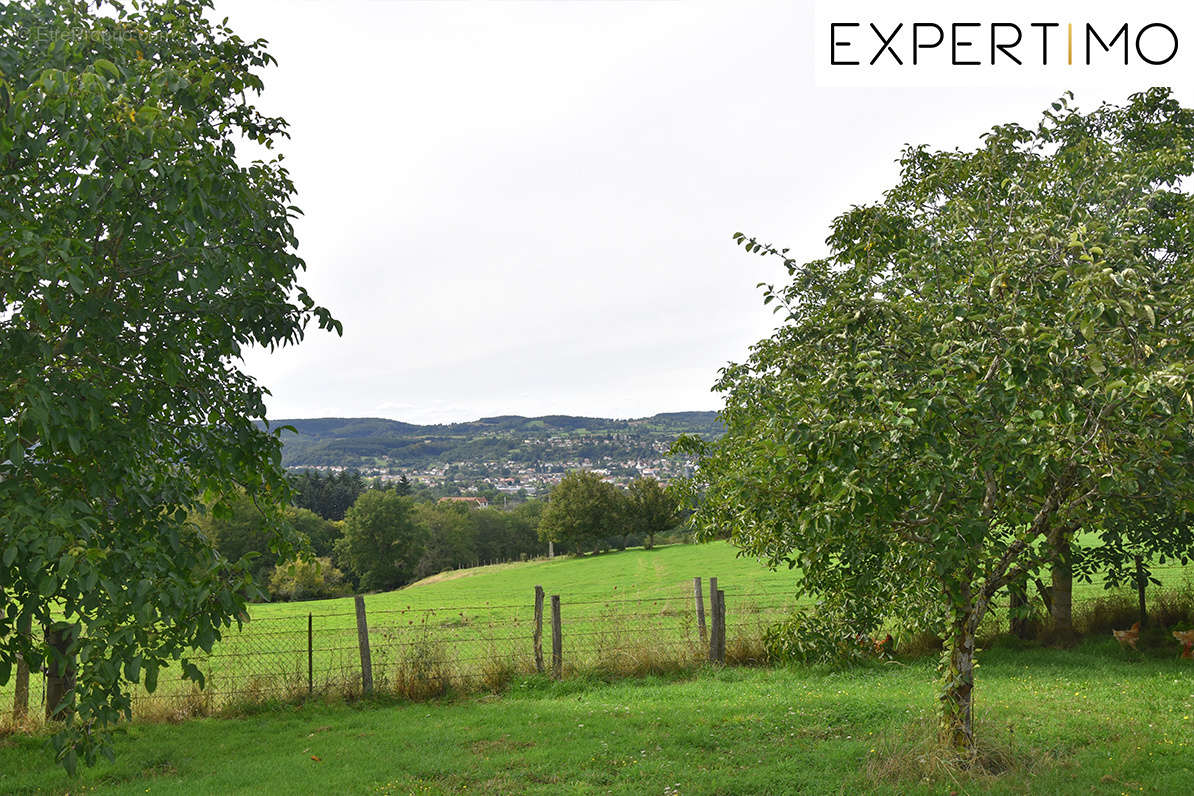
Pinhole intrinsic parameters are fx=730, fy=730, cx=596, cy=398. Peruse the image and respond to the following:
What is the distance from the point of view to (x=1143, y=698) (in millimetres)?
9992

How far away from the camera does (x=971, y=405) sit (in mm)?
5805

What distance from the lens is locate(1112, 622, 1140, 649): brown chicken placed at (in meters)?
12.8

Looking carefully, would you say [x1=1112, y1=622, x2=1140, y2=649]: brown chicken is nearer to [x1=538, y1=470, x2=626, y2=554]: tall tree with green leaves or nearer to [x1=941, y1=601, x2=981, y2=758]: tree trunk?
[x1=941, y1=601, x2=981, y2=758]: tree trunk

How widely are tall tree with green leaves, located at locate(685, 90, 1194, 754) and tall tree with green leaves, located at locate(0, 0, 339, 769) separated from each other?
167 inches

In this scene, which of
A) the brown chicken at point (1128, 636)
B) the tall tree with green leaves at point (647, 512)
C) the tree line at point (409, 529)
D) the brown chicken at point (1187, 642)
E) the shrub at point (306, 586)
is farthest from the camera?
the tall tree with green leaves at point (647, 512)

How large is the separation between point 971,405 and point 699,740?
564 centimetres

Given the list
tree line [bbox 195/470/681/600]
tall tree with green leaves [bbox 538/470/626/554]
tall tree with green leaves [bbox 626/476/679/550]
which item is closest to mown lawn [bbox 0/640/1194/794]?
tree line [bbox 195/470/681/600]

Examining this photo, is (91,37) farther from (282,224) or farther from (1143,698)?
(1143,698)

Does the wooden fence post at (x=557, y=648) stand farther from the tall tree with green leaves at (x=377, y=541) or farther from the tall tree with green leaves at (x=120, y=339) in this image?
the tall tree with green leaves at (x=377, y=541)

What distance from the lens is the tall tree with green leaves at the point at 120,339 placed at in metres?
4.05

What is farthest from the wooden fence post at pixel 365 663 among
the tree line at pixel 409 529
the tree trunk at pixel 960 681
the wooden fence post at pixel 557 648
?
the tree line at pixel 409 529

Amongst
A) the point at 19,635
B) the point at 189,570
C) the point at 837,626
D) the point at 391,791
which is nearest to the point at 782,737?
the point at 837,626

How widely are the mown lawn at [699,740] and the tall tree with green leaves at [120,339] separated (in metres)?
4.21

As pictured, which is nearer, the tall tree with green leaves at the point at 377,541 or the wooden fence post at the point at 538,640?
the wooden fence post at the point at 538,640
